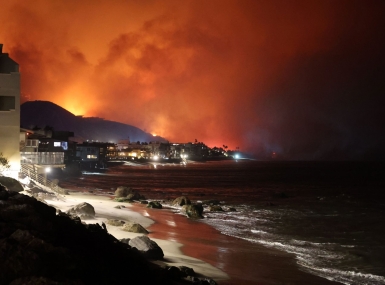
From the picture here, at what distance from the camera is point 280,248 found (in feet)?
76.8

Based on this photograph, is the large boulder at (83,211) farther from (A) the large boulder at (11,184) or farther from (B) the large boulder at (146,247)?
(B) the large boulder at (146,247)

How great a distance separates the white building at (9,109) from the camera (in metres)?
31.1

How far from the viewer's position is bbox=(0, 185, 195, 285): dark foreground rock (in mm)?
9453

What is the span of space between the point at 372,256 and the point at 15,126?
26.5 metres

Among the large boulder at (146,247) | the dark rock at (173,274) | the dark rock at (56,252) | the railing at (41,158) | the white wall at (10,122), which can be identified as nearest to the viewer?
the dark rock at (56,252)

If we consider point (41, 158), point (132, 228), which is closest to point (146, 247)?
point (132, 228)

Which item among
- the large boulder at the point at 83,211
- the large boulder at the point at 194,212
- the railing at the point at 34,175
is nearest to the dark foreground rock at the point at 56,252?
the large boulder at the point at 83,211

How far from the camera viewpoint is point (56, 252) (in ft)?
34.3

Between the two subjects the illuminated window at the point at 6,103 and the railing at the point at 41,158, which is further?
the railing at the point at 41,158

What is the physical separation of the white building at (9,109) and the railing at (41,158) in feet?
26.7

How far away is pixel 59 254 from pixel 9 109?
79.0 feet

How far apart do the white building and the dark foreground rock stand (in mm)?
17933

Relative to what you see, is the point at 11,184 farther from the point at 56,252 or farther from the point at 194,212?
the point at 56,252

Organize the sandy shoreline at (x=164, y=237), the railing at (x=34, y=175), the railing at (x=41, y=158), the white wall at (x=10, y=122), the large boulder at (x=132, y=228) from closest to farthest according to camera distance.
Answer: the sandy shoreline at (x=164, y=237), the large boulder at (x=132, y=228), the white wall at (x=10, y=122), the railing at (x=34, y=175), the railing at (x=41, y=158)
